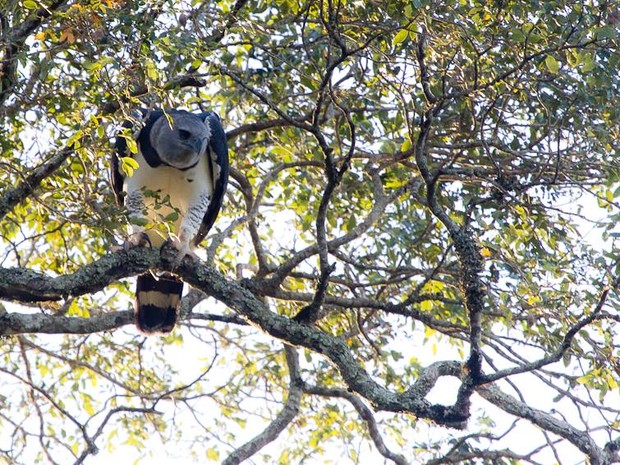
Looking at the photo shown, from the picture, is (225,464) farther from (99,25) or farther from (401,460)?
(99,25)

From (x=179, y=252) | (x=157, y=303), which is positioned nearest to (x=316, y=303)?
(x=179, y=252)

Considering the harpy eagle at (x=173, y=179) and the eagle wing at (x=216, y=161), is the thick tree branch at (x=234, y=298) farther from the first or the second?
the eagle wing at (x=216, y=161)

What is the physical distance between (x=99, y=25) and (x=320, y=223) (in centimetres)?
151

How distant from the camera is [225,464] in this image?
5031 millimetres

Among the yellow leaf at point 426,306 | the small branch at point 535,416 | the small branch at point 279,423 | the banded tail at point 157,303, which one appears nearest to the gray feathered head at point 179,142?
the banded tail at point 157,303

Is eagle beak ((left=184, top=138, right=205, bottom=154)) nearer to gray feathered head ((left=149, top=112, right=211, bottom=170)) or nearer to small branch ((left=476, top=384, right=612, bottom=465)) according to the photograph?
gray feathered head ((left=149, top=112, right=211, bottom=170))


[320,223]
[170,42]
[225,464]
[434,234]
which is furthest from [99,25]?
[434,234]

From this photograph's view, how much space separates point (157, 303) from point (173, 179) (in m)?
0.80

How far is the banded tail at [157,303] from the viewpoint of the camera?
215 inches

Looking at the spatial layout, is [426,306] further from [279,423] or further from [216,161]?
[216,161]

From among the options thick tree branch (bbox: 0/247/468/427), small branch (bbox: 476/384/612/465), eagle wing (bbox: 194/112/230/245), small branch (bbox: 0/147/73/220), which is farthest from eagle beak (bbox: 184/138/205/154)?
small branch (bbox: 476/384/612/465)

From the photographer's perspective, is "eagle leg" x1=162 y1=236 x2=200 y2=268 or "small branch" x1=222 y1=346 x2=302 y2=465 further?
"small branch" x1=222 y1=346 x2=302 y2=465

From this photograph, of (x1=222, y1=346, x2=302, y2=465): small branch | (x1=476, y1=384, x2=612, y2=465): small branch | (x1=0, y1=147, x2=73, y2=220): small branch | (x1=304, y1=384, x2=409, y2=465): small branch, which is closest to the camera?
(x1=476, y1=384, x2=612, y2=465): small branch

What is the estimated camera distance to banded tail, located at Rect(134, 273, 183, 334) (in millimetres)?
5469
